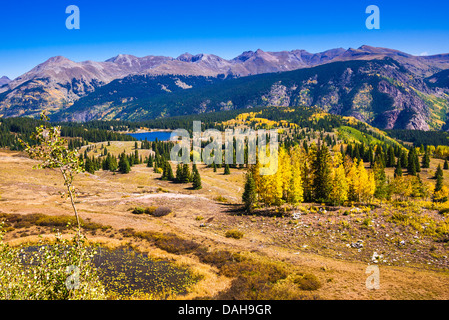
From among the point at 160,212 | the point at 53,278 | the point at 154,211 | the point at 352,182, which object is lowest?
the point at 154,211

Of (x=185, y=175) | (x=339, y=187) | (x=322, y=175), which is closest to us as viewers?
(x=339, y=187)

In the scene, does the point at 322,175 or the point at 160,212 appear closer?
the point at 160,212

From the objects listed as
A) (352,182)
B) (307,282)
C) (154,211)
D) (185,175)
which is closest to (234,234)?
(307,282)

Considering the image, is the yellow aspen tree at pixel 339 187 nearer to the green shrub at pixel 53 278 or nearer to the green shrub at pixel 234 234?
the green shrub at pixel 234 234

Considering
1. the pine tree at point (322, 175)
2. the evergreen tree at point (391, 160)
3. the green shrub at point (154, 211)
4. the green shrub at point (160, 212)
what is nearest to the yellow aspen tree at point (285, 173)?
the pine tree at point (322, 175)

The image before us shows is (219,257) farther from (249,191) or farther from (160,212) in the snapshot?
(160,212)

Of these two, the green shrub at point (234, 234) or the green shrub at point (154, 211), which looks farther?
the green shrub at point (154, 211)

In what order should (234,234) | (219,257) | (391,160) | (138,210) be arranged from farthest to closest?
(391,160)
(138,210)
(234,234)
(219,257)

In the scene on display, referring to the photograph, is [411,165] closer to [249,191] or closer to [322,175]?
[322,175]

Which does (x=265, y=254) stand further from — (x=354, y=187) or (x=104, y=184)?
(x=104, y=184)

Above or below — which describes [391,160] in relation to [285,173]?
below

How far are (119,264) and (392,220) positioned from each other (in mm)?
47689

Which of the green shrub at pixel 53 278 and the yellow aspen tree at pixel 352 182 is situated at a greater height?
the green shrub at pixel 53 278

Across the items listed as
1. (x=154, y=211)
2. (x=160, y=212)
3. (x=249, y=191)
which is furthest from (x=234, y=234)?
(x=154, y=211)
